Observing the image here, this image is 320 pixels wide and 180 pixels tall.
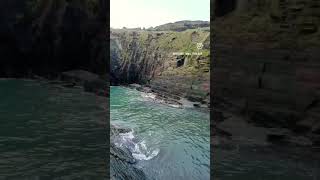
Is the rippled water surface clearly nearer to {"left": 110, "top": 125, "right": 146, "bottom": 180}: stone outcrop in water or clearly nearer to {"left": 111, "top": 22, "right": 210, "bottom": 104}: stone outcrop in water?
{"left": 110, "top": 125, "right": 146, "bottom": 180}: stone outcrop in water

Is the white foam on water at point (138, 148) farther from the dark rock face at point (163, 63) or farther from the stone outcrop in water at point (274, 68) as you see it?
the dark rock face at point (163, 63)

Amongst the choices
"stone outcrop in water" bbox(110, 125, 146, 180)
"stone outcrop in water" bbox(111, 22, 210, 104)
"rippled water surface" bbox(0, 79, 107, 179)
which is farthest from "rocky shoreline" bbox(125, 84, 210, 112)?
"stone outcrop in water" bbox(110, 125, 146, 180)

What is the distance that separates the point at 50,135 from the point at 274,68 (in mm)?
15168

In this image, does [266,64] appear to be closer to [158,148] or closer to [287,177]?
[158,148]

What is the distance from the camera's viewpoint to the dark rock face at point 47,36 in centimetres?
4225

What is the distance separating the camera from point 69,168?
1622cm

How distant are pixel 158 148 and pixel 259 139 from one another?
6.60 metres

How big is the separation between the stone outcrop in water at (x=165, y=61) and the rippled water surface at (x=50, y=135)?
1810cm

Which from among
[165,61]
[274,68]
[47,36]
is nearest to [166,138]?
[274,68]

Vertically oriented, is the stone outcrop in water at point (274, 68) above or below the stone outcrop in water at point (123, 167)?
above

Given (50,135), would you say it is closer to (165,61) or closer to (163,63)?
(165,61)

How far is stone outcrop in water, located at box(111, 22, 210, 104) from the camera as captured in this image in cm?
5169

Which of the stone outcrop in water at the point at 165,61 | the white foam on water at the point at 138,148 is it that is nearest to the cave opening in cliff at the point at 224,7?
the stone outcrop in water at the point at 165,61

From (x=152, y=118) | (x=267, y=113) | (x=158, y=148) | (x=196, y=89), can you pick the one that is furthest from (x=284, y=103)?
(x=196, y=89)
